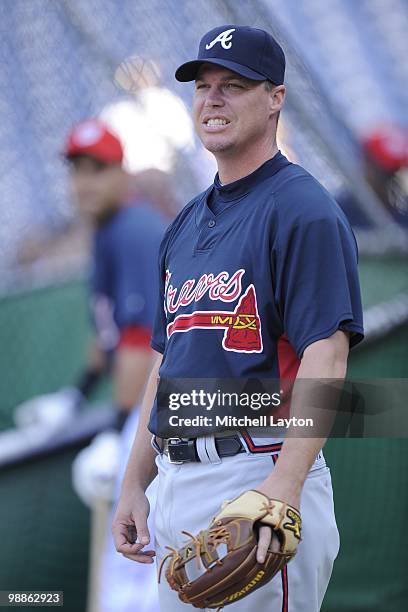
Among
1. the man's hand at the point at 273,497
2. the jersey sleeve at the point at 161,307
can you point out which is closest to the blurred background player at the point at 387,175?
the jersey sleeve at the point at 161,307

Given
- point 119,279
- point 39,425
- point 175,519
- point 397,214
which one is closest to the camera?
point 175,519

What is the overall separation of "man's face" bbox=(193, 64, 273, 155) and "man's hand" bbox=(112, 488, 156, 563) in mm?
800

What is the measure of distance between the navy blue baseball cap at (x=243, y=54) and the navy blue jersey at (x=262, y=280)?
7.5 inches

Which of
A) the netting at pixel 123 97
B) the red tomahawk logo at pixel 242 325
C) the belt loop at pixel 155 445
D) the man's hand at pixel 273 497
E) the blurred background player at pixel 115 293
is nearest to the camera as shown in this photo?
the man's hand at pixel 273 497

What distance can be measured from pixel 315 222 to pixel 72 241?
18.8 ft

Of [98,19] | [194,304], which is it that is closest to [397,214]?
[98,19]

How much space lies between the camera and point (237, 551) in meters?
1.90

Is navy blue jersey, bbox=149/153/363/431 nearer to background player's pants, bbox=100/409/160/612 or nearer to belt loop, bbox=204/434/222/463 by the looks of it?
belt loop, bbox=204/434/222/463

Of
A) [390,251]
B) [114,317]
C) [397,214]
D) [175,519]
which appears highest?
[397,214]

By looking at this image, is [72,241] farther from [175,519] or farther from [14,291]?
[175,519]

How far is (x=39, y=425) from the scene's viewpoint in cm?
448

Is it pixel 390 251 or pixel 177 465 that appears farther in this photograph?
pixel 390 251

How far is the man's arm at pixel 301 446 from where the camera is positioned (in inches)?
75.9

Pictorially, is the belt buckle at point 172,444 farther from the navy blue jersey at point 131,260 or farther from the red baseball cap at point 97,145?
the red baseball cap at point 97,145
